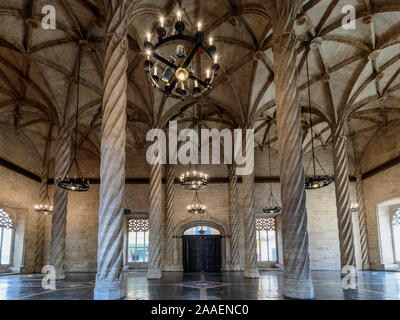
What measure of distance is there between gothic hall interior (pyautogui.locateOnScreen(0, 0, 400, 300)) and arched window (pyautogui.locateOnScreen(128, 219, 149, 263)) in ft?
0.32

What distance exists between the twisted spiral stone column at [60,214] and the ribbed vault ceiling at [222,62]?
4.52 ft

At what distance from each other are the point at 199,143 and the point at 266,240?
29.0ft

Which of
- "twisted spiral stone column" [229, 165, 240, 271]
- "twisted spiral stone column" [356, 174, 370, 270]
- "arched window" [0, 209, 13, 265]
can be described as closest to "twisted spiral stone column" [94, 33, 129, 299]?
"twisted spiral stone column" [229, 165, 240, 271]

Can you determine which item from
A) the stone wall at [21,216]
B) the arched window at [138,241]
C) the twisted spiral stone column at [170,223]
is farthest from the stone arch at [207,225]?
the stone wall at [21,216]

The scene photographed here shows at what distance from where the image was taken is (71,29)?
1351 centimetres

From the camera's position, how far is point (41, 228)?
23422 mm

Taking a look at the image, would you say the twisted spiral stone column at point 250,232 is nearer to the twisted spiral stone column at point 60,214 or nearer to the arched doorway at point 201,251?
the arched doorway at point 201,251

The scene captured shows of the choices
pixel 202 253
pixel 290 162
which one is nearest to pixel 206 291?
pixel 290 162

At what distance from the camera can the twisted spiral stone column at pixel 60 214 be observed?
15117mm

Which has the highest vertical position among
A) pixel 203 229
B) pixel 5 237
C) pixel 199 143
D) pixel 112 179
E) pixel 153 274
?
pixel 199 143

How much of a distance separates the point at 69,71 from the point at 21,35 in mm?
2651

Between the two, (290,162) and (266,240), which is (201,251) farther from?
(290,162)
